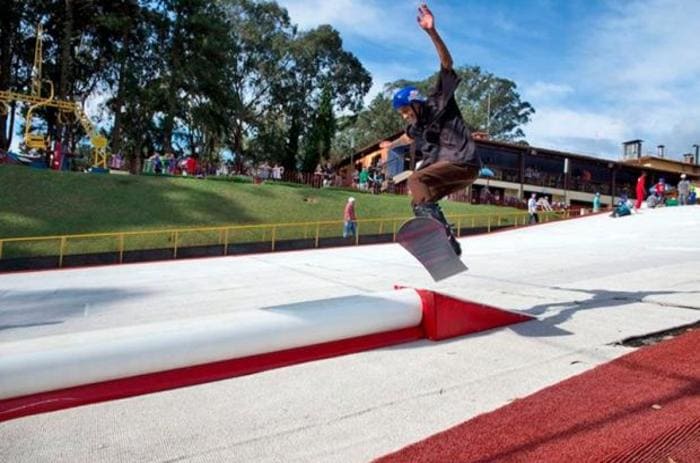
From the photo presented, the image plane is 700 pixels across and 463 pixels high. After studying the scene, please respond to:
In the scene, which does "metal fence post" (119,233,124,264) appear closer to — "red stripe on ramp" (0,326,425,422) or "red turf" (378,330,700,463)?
"red stripe on ramp" (0,326,425,422)

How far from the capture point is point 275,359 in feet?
12.6

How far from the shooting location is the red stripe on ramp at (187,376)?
3.04 metres

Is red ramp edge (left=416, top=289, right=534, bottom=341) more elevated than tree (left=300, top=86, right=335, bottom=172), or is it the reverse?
tree (left=300, top=86, right=335, bottom=172)

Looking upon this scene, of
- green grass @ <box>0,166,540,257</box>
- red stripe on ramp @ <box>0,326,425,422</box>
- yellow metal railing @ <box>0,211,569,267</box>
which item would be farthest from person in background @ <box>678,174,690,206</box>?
red stripe on ramp @ <box>0,326,425,422</box>

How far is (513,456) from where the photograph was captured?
7.95 feet

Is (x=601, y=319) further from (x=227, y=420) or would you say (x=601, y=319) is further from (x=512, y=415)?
(x=227, y=420)

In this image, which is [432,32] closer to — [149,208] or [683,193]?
[149,208]

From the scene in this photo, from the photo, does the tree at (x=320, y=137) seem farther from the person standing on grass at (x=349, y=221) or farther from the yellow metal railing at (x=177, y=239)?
the person standing on grass at (x=349, y=221)

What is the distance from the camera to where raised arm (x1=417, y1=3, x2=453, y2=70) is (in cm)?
465

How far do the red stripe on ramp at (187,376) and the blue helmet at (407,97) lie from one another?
82.5 inches

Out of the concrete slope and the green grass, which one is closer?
the concrete slope

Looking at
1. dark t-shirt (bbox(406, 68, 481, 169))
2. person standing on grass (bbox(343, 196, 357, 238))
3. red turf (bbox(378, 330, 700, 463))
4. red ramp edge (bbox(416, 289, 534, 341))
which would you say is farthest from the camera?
person standing on grass (bbox(343, 196, 357, 238))

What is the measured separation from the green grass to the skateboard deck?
15.7 meters

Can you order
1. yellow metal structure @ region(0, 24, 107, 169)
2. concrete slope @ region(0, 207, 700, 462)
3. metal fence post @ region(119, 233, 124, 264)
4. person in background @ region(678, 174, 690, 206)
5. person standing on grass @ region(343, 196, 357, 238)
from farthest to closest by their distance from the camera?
person in background @ region(678, 174, 690, 206) → yellow metal structure @ region(0, 24, 107, 169) → person standing on grass @ region(343, 196, 357, 238) → metal fence post @ region(119, 233, 124, 264) → concrete slope @ region(0, 207, 700, 462)
